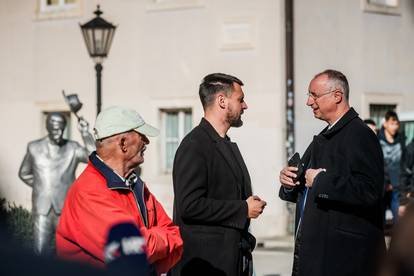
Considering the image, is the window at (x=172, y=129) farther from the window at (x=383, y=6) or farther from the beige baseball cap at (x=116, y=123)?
the beige baseball cap at (x=116, y=123)

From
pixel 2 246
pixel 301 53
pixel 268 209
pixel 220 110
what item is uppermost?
pixel 301 53

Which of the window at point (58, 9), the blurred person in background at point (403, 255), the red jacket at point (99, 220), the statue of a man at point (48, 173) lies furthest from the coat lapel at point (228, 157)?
the window at point (58, 9)

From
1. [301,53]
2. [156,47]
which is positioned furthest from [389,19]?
[156,47]

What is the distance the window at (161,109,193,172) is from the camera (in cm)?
2002

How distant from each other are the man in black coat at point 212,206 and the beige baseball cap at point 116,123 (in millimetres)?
985

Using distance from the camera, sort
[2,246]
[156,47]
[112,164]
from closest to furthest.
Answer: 1. [2,246]
2. [112,164]
3. [156,47]

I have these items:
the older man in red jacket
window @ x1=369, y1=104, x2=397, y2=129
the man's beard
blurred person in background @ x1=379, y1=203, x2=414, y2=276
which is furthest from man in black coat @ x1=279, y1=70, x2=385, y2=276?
window @ x1=369, y1=104, x2=397, y2=129

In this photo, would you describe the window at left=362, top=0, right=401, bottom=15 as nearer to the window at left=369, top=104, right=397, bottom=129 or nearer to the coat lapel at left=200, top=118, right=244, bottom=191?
the window at left=369, top=104, right=397, bottom=129

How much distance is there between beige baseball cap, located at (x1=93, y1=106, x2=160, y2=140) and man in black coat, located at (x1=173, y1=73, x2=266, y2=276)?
3.23 feet

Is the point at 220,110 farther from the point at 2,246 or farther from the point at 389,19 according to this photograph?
the point at 389,19

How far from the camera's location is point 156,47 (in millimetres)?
19953

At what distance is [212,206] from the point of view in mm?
5590

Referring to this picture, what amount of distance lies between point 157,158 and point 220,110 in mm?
14131

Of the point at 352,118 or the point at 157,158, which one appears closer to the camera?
the point at 352,118
